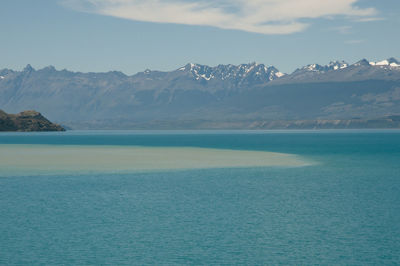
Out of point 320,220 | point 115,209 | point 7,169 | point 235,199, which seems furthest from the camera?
point 7,169

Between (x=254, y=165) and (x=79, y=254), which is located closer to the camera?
(x=79, y=254)

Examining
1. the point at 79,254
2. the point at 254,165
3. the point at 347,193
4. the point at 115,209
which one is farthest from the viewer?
the point at 254,165

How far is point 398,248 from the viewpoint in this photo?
123 ft

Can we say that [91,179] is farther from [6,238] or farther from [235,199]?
[6,238]

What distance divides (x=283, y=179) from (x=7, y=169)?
156 feet

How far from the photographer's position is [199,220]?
47125 millimetres

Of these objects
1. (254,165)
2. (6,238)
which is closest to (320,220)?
(6,238)

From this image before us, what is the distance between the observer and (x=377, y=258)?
1391 inches

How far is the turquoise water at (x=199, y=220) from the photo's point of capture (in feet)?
119

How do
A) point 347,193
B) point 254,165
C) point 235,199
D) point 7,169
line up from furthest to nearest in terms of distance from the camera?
point 254,165
point 7,169
point 347,193
point 235,199

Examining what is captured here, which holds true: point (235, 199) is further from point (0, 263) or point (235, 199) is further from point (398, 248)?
point (0, 263)

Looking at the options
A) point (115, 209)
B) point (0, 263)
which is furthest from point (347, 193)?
point (0, 263)

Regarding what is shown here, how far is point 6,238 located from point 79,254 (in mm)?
7345

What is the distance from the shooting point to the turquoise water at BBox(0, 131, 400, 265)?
3622cm
